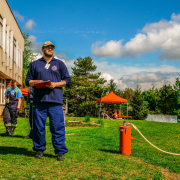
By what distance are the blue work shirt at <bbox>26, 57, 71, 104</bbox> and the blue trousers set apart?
127 millimetres

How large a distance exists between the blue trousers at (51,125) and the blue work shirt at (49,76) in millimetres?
127

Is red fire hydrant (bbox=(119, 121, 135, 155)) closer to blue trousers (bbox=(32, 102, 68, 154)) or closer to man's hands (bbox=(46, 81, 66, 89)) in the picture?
blue trousers (bbox=(32, 102, 68, 154))

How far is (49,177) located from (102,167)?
102 centimetres

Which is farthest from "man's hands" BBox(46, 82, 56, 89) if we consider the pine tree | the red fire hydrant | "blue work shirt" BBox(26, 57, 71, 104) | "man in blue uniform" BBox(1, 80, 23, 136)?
the pine tree

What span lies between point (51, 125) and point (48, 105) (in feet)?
1.24

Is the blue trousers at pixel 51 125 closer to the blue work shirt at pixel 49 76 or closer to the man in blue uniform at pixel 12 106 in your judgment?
the blue work shirt at pixel 49 76

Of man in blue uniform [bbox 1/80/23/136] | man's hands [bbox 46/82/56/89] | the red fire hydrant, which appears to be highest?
man's hands [bbox 46/82/56/89]

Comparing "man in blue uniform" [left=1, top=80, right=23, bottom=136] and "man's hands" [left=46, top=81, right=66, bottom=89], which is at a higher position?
"man's hands" [left=46, top=81, right=66, bottom=89]

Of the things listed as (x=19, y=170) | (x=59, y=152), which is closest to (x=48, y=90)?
(x=59, y=152)

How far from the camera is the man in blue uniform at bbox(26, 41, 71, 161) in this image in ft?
15.3

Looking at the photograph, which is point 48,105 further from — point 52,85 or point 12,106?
point 12,106

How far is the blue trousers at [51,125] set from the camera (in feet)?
15.3

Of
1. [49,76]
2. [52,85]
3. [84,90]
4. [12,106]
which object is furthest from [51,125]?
[84,90]

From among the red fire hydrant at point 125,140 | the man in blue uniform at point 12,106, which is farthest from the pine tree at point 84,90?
the red fire hydrant at point 125,140
